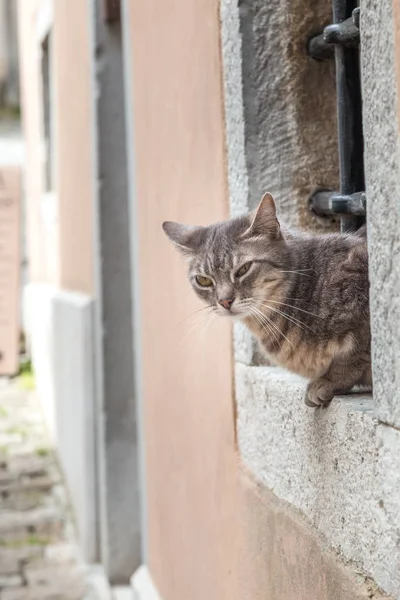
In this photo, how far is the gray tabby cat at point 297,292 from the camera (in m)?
1.74

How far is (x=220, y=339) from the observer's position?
2549 millimetres

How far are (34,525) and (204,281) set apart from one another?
4.19m

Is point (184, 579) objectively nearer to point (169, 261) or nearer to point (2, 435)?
point (169, 261)

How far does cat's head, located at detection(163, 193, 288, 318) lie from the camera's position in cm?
184

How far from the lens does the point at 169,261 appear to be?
3.07 metres

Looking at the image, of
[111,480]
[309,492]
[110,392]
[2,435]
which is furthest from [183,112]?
[2,435]

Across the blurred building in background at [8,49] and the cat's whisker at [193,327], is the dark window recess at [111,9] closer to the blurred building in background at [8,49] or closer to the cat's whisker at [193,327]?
the cat's whisker at [193,327]

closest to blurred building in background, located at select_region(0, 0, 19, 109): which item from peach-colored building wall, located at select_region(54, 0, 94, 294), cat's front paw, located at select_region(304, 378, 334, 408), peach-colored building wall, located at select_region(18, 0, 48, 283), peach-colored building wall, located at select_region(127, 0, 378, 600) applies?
peach-colored building wall, located at select_region(18, 0, 48, 283)

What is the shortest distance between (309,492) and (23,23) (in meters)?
9.38

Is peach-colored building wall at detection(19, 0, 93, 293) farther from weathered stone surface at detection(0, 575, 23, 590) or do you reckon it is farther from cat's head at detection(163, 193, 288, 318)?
cat's head at detection(163, 193, 288, 318)

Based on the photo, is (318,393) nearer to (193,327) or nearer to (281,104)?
(281,104)

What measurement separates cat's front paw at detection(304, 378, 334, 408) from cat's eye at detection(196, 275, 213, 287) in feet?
1.07

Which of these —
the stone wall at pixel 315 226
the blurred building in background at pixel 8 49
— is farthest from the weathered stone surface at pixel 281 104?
the blurred building in background at pixel 8 49

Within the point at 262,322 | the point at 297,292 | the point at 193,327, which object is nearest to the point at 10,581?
the point at 193,327
